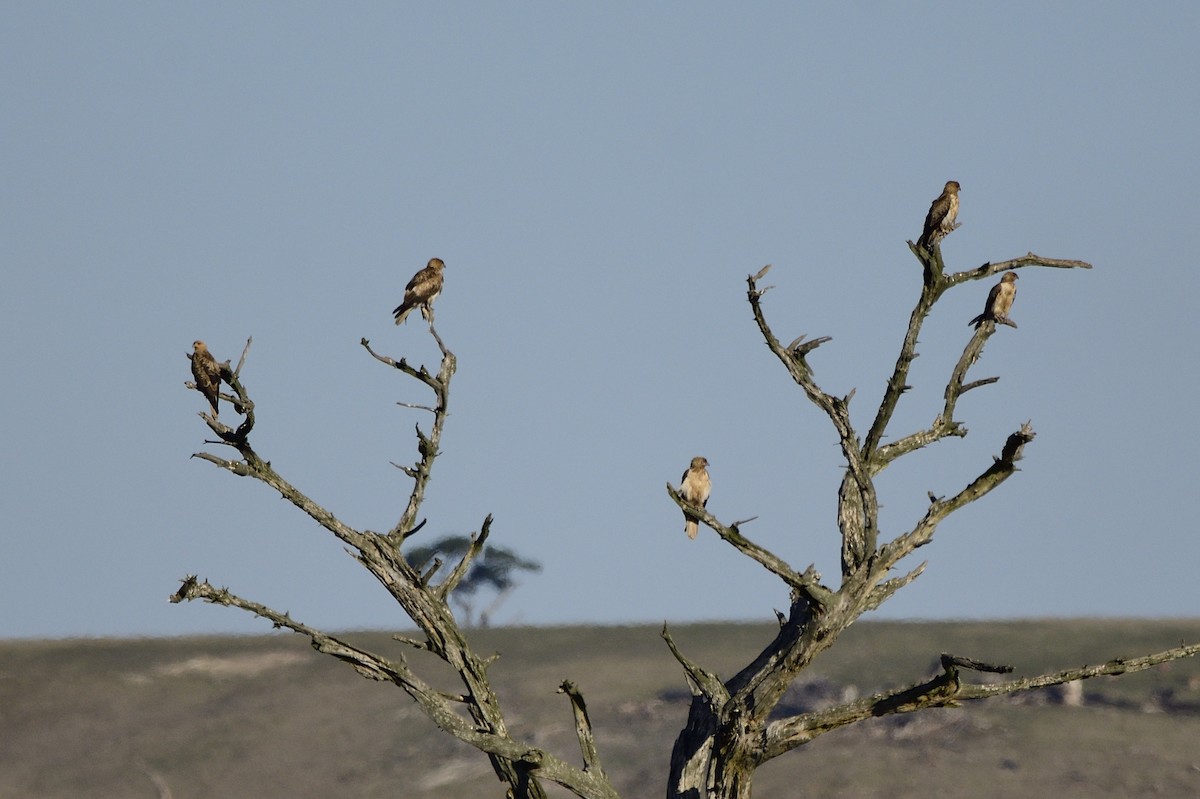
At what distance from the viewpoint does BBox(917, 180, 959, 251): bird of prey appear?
17.2m

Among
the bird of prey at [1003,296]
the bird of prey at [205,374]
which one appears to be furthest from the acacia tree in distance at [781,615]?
the bird of prey at [1003,296]

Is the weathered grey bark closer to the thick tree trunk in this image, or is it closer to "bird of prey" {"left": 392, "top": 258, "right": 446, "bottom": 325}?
the thick tree trunk

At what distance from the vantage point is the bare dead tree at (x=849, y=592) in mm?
12414

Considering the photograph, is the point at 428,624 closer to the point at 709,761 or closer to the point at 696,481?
the point at 709,761

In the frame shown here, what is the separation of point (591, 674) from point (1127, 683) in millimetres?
13802

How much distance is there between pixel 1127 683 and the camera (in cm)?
4456

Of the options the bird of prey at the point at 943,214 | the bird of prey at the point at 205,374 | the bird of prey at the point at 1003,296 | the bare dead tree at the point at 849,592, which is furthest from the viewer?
the bird of prey at the point at 1003,296

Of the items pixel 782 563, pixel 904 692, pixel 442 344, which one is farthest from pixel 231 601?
pixel 904 692

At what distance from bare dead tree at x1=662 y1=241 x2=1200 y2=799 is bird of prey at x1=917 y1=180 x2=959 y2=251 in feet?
13.3

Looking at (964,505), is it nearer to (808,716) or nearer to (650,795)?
(808,716)

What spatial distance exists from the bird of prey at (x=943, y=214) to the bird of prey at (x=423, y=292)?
5.62 m

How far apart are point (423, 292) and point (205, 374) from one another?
177 inches

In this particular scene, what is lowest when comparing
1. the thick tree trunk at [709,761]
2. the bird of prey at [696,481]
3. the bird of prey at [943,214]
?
the thick tree trunk at [709,761]

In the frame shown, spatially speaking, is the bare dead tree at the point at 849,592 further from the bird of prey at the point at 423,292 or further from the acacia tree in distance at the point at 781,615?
the bird of prey at the point at 423,292
